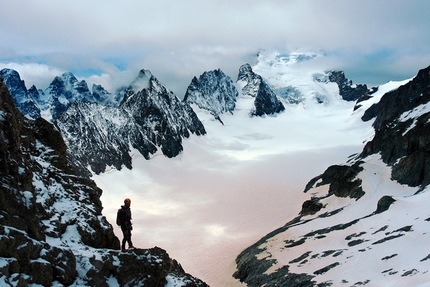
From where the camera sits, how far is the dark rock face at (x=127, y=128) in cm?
9156

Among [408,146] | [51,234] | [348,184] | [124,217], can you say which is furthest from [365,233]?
[51,234]

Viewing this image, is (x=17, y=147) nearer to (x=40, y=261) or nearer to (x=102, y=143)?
(x=40, y=261)

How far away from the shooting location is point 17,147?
58.9 ft

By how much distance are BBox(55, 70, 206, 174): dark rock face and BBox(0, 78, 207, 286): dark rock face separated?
65.6 m

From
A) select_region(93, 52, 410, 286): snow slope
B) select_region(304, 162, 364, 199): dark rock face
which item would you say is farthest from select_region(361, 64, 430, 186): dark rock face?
select_region(93, 52, 410, 286): snow slope

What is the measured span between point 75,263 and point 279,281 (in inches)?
870

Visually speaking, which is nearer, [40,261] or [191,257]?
[40,261]

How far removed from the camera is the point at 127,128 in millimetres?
114688

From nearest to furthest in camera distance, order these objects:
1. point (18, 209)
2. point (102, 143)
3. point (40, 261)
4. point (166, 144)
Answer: point (40, 261) → point (18, 209) → point (102, 143) → point (166, 144)

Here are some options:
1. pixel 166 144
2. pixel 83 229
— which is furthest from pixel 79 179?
pixel 166 144

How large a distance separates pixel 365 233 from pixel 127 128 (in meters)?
88.9

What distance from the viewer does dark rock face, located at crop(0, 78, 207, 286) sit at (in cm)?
1483

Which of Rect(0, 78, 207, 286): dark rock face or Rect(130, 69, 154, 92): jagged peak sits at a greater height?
Rect(130, 69, 154, 92): jagged peak

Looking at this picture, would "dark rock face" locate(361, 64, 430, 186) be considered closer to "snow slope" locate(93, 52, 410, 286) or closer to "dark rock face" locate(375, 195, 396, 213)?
"dark rock face" locate(375, 195, 396, 213)
